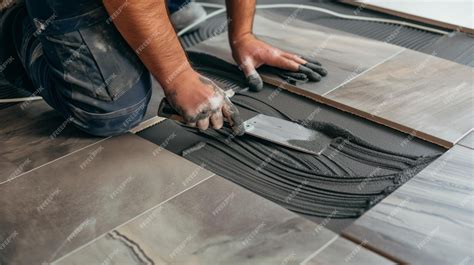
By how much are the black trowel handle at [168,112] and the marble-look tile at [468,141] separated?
95 cm

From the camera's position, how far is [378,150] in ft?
6.31

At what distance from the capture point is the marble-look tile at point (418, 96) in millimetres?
2025

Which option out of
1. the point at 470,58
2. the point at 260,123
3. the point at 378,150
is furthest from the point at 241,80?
the point at 470,58

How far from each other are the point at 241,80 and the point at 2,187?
1052 mm

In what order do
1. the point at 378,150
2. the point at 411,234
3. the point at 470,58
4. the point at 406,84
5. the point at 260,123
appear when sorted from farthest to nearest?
the point at 470,58, the point at 406,84, the point at 260,123, the point at 378,150, the point at 411,234

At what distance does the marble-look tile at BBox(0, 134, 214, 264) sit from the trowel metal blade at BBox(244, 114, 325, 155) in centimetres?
27

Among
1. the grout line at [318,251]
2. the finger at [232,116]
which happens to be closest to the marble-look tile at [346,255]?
the grout line at [318,251]

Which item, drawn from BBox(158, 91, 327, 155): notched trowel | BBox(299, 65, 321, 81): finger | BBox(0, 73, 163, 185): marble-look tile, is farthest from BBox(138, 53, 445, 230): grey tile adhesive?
BBox(0, 73, 163, 185): marble-look tile

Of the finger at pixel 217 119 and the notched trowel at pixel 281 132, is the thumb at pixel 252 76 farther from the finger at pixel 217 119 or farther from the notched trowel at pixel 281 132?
the finger at pixel 217 119

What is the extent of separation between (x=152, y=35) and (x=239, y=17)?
0.66 meters

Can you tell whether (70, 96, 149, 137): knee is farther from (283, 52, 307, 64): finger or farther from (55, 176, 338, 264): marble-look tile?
(283, 52, 307, 64): finger

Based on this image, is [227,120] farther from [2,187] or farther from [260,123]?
[2,187]

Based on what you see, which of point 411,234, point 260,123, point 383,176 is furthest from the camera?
point 260,123

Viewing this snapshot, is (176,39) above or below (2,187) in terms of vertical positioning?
above
